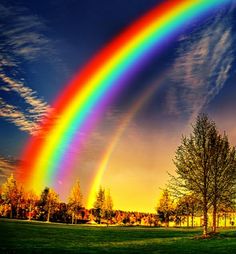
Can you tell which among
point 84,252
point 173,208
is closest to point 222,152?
point 84,252

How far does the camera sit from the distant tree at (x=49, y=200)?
130125 mm

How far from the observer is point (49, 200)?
12975 cm

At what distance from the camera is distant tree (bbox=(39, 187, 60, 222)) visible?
130 metres

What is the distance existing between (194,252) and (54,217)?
12311 centimetres

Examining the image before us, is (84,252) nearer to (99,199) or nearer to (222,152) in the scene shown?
(222,152)

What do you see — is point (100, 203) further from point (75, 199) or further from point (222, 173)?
point (222, 173)

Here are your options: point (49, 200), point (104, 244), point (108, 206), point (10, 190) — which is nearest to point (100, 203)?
point (108, 206)

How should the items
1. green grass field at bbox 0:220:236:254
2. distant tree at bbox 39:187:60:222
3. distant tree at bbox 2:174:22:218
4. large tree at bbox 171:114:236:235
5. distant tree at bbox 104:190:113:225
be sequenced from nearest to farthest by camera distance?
green grass field at bbox 0:220:236:254 → large tree at bbox 171:114:236:235 → distant tree at bbox 2:174:22:218 → distant tree at bbox 39:187:60:222 → distant tree at bbox 104:190:113:225

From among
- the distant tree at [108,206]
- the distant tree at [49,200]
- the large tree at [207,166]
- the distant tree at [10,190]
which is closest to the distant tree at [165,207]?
the distant tree at [108,206]

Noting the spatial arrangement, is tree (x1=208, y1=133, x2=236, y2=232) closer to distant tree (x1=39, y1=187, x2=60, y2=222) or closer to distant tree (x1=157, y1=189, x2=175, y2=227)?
distant tree (x1=157, y1=189, x2=175, y2=227)

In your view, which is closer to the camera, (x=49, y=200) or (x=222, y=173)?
(x=222, y=173)

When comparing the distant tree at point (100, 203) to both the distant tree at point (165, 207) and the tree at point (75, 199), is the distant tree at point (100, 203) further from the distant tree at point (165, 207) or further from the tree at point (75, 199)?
the distant tree at point (165, 207)

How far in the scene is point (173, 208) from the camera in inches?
4776

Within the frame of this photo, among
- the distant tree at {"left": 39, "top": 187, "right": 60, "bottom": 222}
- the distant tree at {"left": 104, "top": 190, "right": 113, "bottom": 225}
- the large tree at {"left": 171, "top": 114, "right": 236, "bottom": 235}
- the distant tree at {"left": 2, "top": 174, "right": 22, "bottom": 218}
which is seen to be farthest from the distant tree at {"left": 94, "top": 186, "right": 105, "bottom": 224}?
the large tree at {"left": 171, "top": 114, "right": 236, "bottom": 235}
